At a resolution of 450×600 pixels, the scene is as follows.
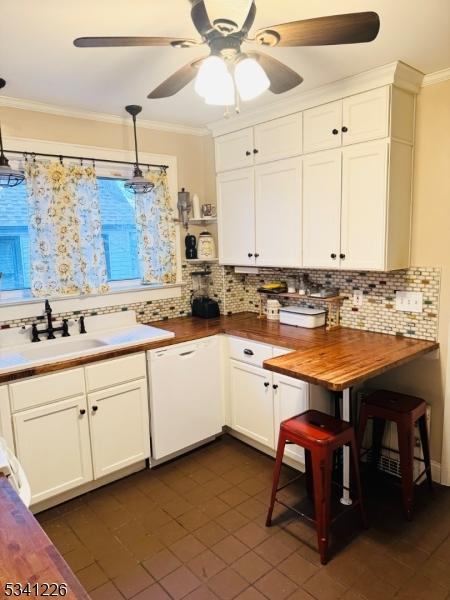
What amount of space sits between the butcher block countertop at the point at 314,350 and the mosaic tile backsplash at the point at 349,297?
0.30 ft

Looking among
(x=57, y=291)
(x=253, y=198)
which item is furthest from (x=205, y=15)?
(x=57, y=291)

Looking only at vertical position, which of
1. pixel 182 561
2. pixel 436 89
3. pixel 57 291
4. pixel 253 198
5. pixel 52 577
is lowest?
pixel 182 561

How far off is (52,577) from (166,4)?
1899mm

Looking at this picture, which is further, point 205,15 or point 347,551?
point 347,551

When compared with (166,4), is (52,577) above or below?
below

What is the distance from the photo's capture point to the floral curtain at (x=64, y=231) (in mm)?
2768

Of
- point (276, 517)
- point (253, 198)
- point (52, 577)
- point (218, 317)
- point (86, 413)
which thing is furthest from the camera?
point (218, 317)

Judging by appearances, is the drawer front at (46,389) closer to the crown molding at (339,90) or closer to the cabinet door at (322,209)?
the cabinet door at (322,209)

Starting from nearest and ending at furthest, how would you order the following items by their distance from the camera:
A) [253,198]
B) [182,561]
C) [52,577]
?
[52,577], [182,561], [253,198]

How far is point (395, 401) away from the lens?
7.98ft

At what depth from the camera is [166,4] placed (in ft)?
5.33

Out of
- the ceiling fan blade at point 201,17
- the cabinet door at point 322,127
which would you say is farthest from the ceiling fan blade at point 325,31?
the cabinet door at point 322,127

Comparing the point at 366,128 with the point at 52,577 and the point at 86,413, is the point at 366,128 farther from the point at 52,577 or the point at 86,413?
the point at 52,577

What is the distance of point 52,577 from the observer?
0.95m
